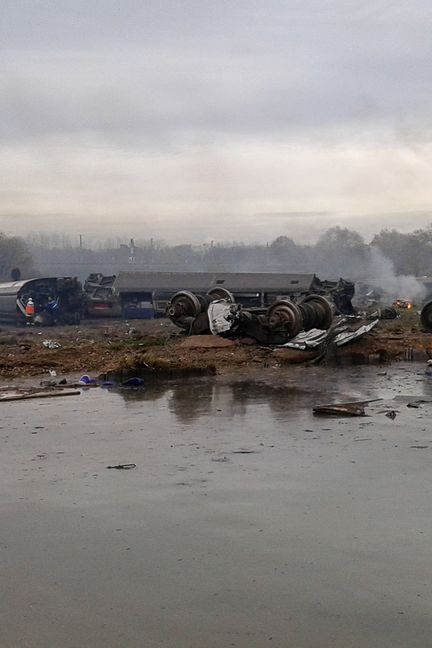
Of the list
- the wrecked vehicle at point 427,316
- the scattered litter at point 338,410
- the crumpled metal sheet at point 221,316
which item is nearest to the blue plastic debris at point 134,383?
the scattered litter at point 338,410

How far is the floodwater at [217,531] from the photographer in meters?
3.92

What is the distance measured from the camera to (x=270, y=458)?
24.6 feet

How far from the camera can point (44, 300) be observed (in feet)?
97.2

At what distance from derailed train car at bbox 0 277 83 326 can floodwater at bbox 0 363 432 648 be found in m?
19.8

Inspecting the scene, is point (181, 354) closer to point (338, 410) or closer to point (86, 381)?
point (86, 381)

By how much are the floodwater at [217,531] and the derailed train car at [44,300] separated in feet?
65.1

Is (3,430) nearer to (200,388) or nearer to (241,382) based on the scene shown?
(200,388)

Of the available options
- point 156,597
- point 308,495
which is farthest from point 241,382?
point 156,597

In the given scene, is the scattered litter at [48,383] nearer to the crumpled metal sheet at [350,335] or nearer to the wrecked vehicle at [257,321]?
the wrecked vehicle at [257,321]

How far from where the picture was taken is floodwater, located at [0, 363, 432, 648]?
3920 mm

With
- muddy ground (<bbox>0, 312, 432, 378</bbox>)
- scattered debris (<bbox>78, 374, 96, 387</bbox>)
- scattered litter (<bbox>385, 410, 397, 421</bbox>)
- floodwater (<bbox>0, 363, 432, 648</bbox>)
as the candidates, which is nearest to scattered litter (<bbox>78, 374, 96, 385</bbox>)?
scattered debris (<bbox>78, 374, 96, 387</bbox>)

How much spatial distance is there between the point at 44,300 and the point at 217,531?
2529 cm

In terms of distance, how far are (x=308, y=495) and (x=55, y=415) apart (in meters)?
4.84

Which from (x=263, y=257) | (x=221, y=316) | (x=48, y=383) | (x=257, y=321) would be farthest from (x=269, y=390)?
(x=263, y=257)
